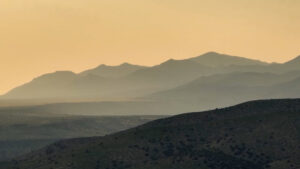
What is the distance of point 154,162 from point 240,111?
31039 millimetres

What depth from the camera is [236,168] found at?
119688mm

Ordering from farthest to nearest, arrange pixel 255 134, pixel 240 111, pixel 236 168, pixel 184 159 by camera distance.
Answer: pixel 240 111, pixel 255 134, pixel 184 159, pixel 236 168

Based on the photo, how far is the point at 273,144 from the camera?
131000 mm

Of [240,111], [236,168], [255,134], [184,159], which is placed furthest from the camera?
[240,111]

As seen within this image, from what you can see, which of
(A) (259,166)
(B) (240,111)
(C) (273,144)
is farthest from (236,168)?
(B) (240,111)

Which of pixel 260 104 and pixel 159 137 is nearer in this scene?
pixel 159 137

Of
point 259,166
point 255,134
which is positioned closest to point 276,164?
point 259,166

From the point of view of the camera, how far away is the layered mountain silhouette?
126 m

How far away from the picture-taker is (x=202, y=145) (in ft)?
442

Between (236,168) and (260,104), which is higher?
(260,104)

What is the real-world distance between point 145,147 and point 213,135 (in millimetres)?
13586

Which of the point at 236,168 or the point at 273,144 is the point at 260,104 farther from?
the point at 236,168

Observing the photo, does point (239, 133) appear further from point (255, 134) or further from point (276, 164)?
point (276, 164)

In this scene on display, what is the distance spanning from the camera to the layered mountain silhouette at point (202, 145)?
4953 inches
